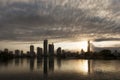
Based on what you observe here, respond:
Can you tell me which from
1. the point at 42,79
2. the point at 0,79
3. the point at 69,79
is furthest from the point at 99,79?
the point at 0,79

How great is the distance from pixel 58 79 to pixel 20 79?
29.6ft

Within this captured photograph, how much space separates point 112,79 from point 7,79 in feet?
81.1

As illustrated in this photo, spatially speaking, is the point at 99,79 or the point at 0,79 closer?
the point at 99,79

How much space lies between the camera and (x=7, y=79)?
56594 mm

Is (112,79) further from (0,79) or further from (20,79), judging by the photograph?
(0,79)

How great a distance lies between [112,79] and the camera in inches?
2042

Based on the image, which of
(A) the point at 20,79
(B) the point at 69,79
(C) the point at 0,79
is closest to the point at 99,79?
(B) the point at 69,79

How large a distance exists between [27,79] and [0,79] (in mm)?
6766

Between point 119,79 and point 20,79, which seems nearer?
point 119,79

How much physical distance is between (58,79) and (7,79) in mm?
12302

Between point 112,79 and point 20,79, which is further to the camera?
point 20,79

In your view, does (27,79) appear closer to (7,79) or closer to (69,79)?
(7,79)

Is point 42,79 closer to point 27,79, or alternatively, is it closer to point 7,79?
point 27,79

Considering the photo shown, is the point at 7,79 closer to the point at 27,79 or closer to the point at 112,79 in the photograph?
the point at 27,79
